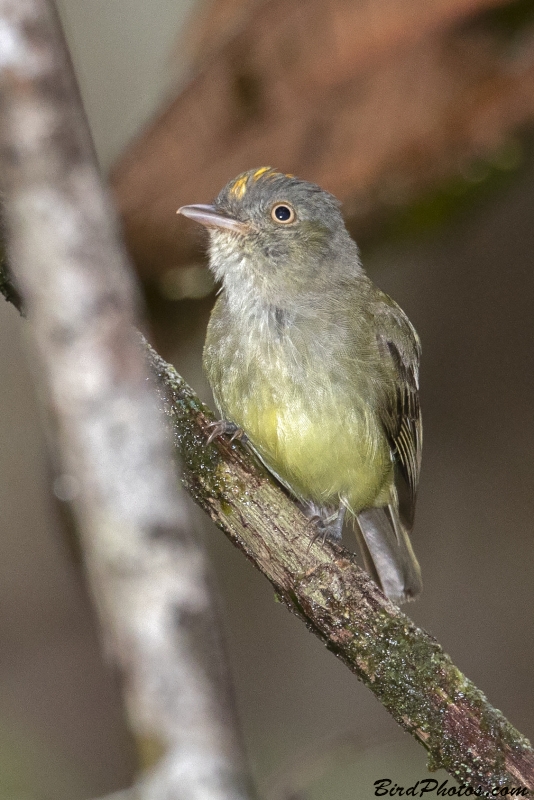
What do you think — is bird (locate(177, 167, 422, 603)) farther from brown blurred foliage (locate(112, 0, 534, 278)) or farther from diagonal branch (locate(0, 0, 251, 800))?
diagonal branch (locate(0, 0, 251, 800))

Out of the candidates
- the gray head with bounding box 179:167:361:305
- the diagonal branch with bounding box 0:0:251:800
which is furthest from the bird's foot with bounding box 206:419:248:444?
the diagonal branch with bounding box 0:0:251:800

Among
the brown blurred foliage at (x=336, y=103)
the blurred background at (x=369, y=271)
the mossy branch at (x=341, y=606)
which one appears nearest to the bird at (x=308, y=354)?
the mossy branch at (x=341, y=606)

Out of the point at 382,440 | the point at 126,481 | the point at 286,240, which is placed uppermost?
the point at 286,240

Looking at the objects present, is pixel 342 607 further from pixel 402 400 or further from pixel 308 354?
pixel 402 400

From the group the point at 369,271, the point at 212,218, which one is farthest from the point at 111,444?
the point at 369,271

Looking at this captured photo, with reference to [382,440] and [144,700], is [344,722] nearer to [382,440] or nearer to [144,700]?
[382,440]

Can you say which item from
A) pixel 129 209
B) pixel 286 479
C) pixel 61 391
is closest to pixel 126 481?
pixel 61 391
